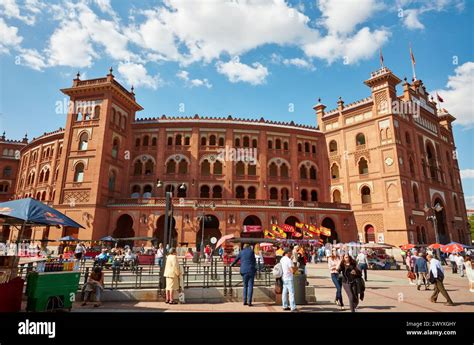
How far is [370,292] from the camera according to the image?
1120 centimetres

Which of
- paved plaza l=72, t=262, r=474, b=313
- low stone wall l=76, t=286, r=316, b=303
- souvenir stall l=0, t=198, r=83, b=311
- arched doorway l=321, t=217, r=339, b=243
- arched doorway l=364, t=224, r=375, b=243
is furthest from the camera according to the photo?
arched doorway l=321, t=217, r=339, b=243

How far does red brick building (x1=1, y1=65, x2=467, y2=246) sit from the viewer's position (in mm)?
29875

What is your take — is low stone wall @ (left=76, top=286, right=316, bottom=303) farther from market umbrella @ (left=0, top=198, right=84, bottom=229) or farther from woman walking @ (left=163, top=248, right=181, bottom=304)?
market umbrella @ (left=0, top=198, right=84, bottom=229)

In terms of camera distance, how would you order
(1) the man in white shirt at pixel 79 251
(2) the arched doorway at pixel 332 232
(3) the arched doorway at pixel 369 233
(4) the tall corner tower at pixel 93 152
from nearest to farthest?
1. (1) the man in white shirt at pixel 79 251
2. (4) the tall corner tower at pixel 93 152
3. (3) the arched doorway at pixel 369 233
4. (2) the arched doorway at pixel 332 232

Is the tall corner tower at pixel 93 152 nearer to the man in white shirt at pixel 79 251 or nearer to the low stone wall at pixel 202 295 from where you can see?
the man in white shirt at pixel 79 251

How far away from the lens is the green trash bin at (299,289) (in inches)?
334

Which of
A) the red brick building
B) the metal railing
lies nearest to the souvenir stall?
the red brick building

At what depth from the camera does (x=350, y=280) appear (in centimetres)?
750

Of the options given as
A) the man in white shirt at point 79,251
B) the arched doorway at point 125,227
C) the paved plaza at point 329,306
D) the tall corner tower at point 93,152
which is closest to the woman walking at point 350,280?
the paved plaza at point 329,306

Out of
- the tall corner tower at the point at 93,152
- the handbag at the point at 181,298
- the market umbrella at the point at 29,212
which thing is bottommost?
the handbag at the point at 181,298

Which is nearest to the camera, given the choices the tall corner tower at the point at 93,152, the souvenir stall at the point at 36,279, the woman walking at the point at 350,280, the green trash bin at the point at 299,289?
the souvenir stall at the point at 36,279

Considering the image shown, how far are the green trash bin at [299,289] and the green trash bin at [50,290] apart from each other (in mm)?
6176

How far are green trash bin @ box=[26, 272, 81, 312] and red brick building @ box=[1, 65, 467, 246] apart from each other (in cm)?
2141
